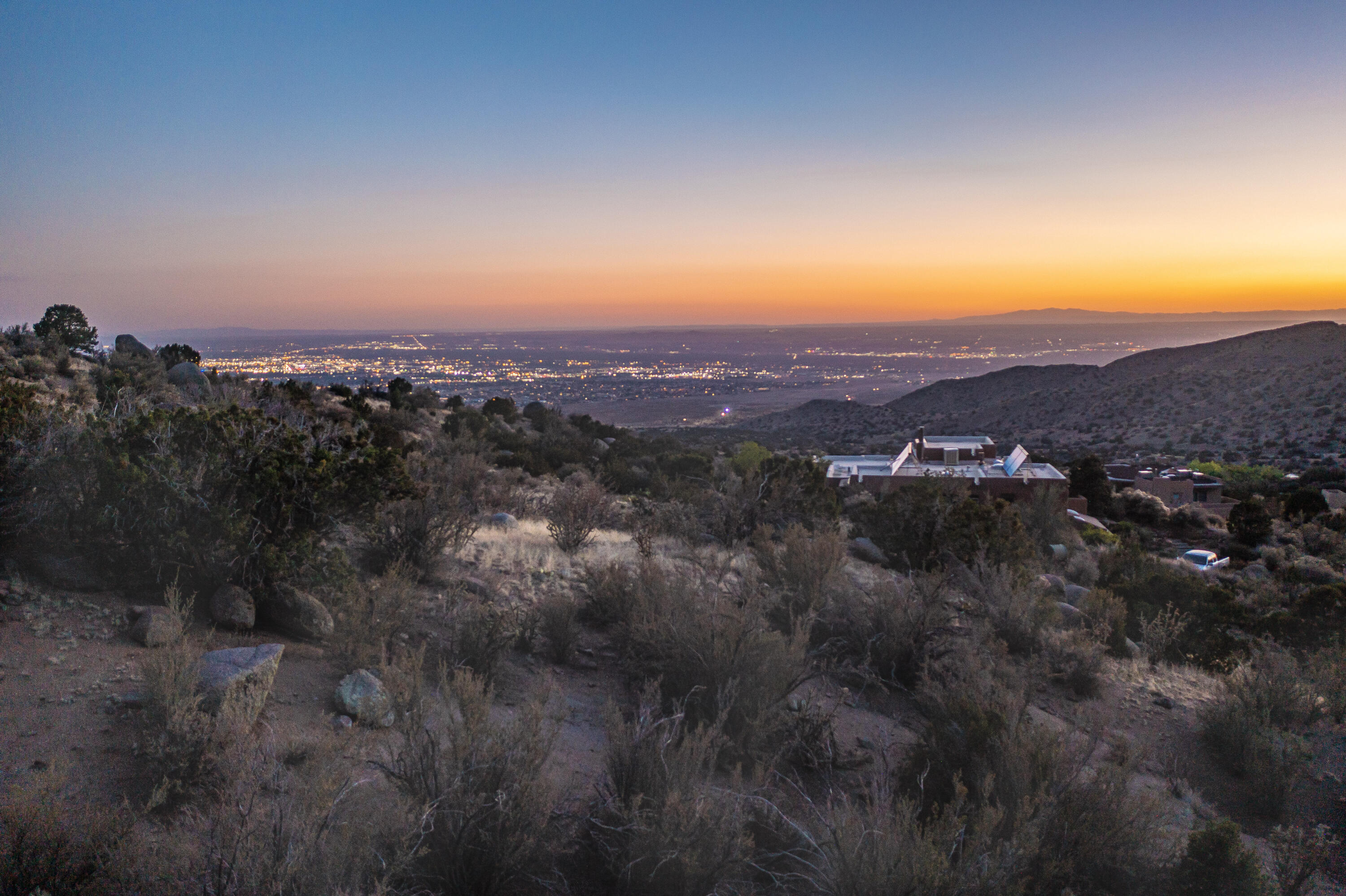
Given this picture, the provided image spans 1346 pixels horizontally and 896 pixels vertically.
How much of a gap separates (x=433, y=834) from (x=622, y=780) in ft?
3.49

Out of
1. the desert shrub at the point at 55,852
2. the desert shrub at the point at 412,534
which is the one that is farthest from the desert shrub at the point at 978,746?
the desert shrub at the point at 412,534

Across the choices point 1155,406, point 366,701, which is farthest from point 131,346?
point 1155,406

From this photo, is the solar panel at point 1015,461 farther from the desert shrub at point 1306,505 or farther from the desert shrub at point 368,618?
the desert shrub at point 368,618

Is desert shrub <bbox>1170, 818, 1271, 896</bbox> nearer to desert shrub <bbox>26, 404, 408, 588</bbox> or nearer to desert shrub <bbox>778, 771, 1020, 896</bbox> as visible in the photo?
desert shrub <bbox>778, 771, 1020, 896</bbox>

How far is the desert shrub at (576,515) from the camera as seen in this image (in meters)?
10.8

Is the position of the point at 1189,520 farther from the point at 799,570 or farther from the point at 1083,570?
the point at 799,570

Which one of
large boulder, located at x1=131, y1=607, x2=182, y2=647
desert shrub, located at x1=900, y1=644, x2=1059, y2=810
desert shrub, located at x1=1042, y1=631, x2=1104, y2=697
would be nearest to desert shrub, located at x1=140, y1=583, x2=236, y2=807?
large boulder, located at x1=131, y1=607, x2=182, y2=647

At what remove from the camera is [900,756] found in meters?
5.75

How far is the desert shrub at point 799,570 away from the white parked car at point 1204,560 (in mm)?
15139

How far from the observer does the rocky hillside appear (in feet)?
171

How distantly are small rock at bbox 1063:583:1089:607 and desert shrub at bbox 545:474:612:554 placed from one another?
7689 millimetres

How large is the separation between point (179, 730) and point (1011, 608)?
A: 8.04 m

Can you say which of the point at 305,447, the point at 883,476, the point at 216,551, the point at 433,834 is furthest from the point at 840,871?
the point at 883,476

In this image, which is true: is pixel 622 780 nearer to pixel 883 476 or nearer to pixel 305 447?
pixel 305 447
